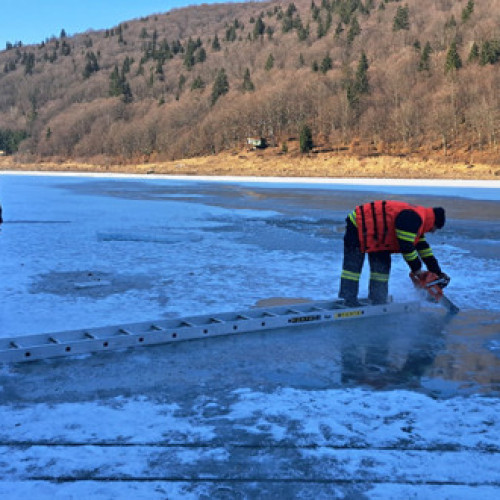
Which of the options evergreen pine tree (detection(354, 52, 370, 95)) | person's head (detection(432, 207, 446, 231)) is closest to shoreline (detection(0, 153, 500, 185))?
evergreen pine tree (detection(354, 52, 370, 95))

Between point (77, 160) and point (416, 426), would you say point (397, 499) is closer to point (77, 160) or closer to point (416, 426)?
point (416, 426)

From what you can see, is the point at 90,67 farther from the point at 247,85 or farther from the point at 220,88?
the point at 247,85

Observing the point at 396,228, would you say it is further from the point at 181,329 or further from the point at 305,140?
the point at 305,140

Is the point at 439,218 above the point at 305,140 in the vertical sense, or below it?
below

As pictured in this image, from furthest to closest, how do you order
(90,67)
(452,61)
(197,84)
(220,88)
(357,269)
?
(90,67), (197,84), (220,88), (452,61), (357,269)

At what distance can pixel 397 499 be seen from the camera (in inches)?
114

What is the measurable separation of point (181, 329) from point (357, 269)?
2.05 meters

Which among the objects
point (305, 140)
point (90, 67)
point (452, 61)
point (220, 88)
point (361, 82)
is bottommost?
point (305, 140)

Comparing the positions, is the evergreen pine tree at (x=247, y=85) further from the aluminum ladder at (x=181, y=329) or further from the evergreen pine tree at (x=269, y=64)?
the aluminum ladder at (x=181, y=329)

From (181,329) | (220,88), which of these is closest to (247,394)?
(181,329)

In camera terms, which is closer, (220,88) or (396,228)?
(396,228)

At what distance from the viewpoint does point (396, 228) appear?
19.8ft

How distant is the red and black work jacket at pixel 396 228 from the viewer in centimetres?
595

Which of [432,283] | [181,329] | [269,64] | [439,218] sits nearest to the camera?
[181,329]
